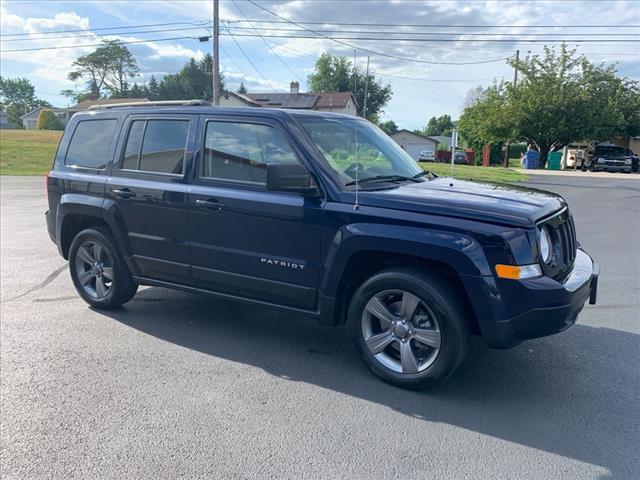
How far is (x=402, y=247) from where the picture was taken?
11.9 feet

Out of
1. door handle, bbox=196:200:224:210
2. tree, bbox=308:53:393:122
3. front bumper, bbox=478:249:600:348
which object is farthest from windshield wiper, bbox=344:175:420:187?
tree, bbox=308:53:393:122

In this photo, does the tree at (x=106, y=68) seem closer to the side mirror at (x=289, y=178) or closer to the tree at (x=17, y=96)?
the tree at (x=17, y=96)

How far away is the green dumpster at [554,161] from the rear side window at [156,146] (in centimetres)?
4080

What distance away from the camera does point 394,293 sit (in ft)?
12.4

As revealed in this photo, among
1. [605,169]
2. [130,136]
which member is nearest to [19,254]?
[130,136]

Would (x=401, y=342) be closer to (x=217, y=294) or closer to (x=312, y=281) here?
(x=312, y=281)

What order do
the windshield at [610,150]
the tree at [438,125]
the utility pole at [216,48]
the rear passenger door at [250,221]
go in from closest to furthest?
the rear passenger door at [250,221] < the utility pole at [216,48] < the windshield at [610,150] < the tree at [438,125]

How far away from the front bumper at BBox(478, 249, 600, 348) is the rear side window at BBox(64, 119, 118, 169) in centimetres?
394

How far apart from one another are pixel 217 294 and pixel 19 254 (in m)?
4.94

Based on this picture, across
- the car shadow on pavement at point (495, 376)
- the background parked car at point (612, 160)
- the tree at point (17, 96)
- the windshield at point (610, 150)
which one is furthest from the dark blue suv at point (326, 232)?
the tree at point (17, 96)

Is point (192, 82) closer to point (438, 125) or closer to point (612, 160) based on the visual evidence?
point (438, 125)

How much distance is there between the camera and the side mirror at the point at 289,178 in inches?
149

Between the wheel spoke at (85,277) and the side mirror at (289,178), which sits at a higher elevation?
the side mirror at (289,178)

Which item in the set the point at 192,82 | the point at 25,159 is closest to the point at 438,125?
the point at 192,82
